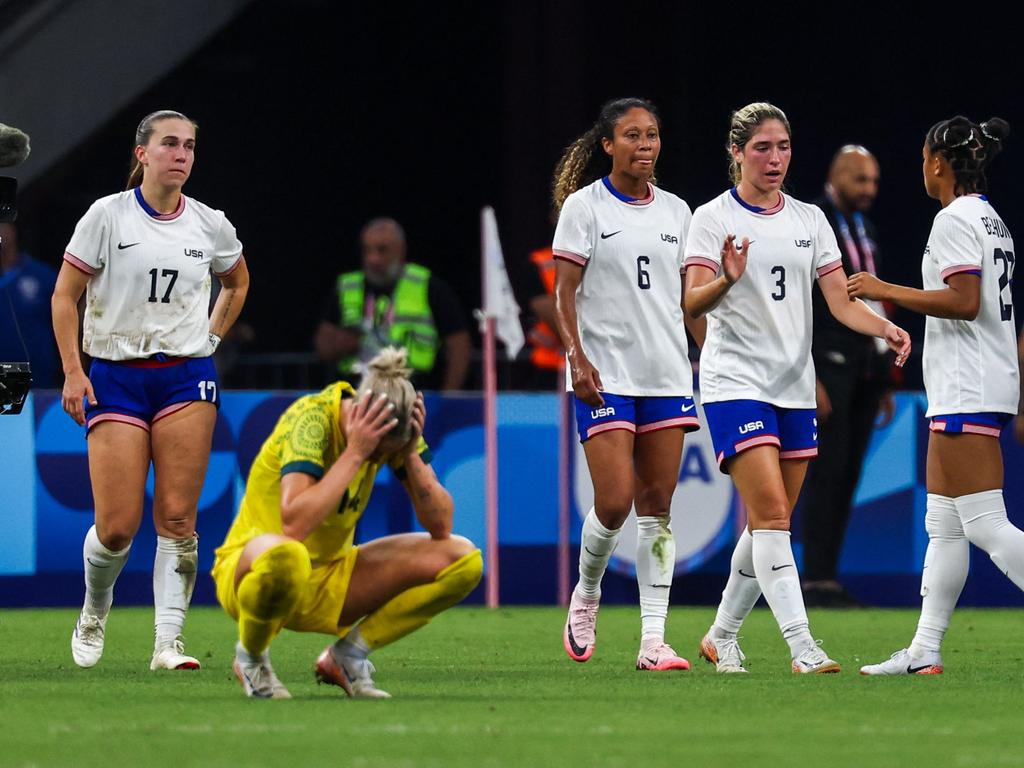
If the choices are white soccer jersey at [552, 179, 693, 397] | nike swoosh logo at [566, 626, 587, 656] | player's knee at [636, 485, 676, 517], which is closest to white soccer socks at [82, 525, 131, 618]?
nike swoosh logo at [566, 626, 587, 656]

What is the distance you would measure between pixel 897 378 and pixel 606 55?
5.84 meters

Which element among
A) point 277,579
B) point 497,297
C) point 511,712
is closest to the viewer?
point 277,579

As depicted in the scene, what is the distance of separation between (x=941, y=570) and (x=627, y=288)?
1.61m

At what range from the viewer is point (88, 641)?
7.78m

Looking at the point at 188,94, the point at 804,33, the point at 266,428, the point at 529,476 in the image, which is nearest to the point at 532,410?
the point at 529,476

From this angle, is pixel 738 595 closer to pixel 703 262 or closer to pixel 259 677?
pixel 703 262

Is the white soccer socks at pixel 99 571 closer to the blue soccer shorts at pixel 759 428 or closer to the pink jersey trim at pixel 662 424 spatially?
the pink jersey trim at pixel 662 424

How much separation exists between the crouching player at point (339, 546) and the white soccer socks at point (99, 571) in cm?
146

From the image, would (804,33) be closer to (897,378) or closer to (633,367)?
(897,378)

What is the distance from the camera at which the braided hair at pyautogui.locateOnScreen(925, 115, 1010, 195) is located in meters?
7.40

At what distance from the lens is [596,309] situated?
8000 millimetres

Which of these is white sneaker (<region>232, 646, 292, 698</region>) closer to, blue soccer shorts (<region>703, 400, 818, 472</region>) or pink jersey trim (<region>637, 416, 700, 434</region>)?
blue soccer shorts (<region>703, 400, 818, 472</region>)

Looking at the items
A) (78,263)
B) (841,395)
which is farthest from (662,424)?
(841,395)

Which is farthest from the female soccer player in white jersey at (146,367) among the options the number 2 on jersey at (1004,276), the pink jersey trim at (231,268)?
the number 2 on jersey at (1004,276)
